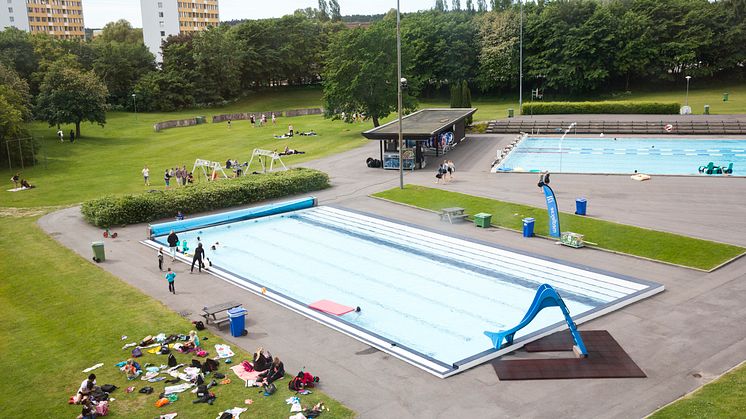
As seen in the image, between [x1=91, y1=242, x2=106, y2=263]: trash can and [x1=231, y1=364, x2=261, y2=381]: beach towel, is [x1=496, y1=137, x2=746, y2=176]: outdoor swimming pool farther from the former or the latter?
[x1=231, y1=364, x2=261, y2=381]: beach towel

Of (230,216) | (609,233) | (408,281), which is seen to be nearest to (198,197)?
(230,216)

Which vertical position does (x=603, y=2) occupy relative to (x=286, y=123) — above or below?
above

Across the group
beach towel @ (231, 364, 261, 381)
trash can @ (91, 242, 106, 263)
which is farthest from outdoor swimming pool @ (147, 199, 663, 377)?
beach towel @ (231, 364, 261, 381)

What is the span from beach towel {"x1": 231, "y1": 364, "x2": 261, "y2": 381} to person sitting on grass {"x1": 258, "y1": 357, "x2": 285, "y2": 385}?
257 mm

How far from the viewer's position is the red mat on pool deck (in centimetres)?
2148

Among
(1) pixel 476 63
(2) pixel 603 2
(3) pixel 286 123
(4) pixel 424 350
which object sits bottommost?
(4) pixel 424 350

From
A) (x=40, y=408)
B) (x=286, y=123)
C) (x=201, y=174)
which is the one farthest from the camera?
(x=286, y=123)

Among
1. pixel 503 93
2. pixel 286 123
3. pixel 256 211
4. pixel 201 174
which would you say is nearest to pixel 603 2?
pixel 503 93

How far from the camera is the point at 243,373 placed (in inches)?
663

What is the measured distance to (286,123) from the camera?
72188 millimetres

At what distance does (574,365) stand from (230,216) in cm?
2191

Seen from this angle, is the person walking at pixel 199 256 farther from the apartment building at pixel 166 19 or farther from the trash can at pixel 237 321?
the apartment building at pixel 166 19

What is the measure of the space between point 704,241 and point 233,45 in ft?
259

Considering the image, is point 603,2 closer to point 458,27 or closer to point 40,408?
point 458,27
